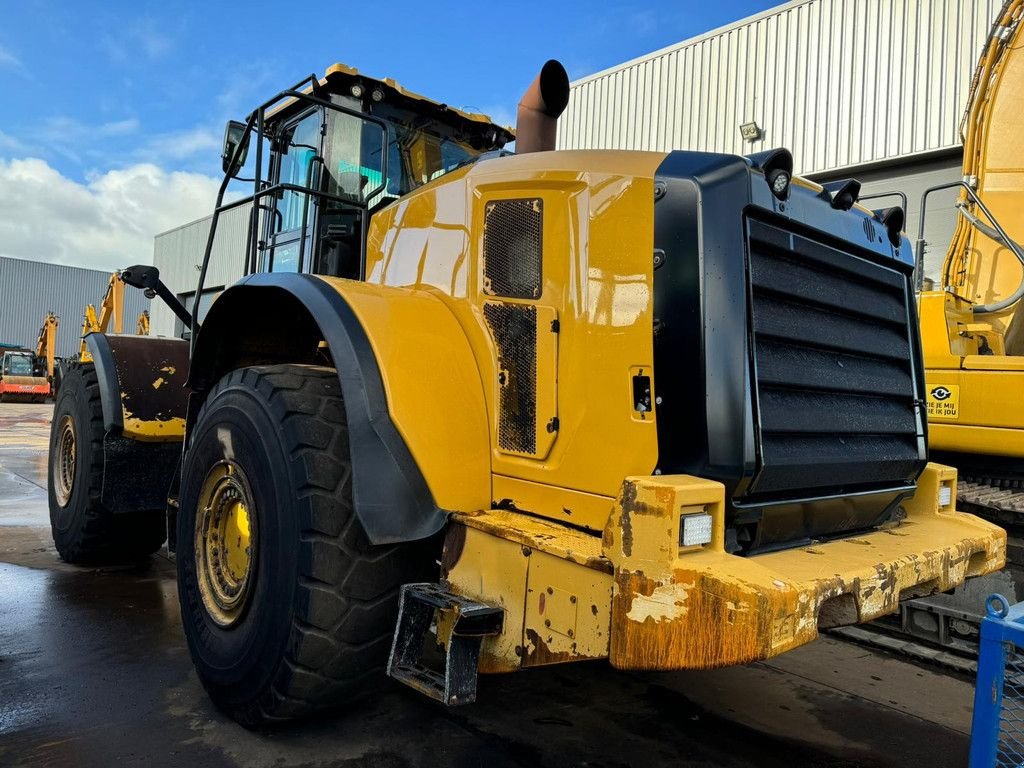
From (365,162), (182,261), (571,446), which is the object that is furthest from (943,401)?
(182,261)

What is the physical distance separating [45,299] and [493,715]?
56964mm

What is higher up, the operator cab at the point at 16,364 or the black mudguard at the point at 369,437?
the operator cab at the point at 16,364

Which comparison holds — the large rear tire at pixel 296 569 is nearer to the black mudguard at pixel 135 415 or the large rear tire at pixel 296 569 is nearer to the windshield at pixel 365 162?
the windshield at pixel 365 162

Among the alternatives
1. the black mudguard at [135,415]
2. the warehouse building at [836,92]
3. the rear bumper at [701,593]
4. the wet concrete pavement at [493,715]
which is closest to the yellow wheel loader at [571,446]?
the rear bumper at [701,593]

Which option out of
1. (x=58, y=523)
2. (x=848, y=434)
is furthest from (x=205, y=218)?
(x=848, y=434)

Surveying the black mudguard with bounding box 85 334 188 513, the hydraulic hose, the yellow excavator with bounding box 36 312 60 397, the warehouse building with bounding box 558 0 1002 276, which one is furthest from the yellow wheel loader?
the yellow excavator with bounding box 36 312 60 397

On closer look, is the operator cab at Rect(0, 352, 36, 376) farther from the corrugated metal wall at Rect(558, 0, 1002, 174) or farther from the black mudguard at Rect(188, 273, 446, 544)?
the black mudguard at Rect(188, 273, 446, 544)

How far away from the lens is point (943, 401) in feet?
16.1

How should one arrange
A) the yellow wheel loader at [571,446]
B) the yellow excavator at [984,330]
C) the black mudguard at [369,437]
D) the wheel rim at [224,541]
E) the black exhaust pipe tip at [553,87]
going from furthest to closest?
the yellow excavator at [984,330] < the black exhaust pipe tip at [553,87] < the wheel rim at [224,541] < the black mudguard at [369,437] < the yellow wheel loader at [571,446]

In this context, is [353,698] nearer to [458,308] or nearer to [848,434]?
[458,308]

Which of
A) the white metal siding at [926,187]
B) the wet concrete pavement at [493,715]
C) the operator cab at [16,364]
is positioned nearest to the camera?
the wet concrete pavement at [493,715]

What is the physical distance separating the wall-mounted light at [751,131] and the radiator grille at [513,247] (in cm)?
1099

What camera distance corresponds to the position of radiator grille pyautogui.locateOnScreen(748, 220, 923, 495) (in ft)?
8.42

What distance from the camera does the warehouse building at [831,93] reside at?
422 inches
